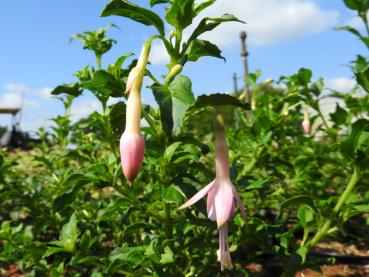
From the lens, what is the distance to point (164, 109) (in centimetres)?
79

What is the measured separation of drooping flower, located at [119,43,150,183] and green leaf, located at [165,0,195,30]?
25cm

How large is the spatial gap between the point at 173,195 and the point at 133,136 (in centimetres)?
35

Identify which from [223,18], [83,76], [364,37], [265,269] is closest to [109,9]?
[223,18]

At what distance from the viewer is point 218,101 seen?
885 mm

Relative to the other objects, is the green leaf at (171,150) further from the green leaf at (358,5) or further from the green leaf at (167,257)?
the green leaf at (358,5)

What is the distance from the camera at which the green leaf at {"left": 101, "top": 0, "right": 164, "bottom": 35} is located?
94cm

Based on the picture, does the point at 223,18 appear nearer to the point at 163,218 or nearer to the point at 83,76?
the point at 163,218

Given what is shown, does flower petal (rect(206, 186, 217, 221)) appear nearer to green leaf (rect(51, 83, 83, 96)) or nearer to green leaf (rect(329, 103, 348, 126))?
green leaf (rect(51, 83, 83, 96))

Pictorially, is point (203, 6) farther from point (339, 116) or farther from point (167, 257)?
point (339, 116)

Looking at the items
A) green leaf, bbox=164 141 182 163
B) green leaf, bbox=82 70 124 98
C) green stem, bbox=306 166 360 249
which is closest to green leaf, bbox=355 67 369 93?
green stem, bbox=306 166 360 249

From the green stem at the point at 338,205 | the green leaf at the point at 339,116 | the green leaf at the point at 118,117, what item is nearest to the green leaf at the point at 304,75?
the green leaf at the point at 339,116

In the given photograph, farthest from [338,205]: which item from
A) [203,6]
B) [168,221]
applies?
[203,6]

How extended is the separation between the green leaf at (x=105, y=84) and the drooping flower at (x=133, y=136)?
178mm

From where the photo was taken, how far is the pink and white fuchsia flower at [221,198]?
751 millimetres
